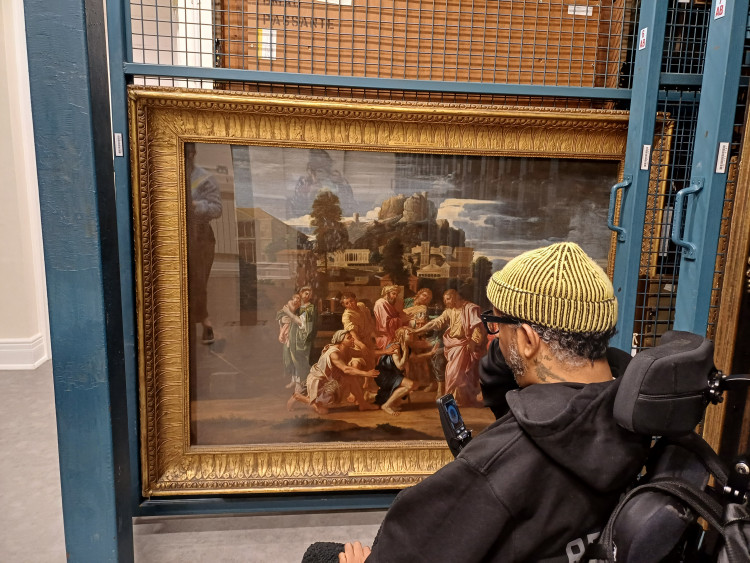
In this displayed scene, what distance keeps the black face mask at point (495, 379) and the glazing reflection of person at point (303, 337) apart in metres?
1.08

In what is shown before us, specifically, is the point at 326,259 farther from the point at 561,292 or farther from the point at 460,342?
the point at 561,292

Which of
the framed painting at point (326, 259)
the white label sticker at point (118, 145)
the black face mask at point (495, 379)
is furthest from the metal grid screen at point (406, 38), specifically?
the black face mask at point (495, 379)

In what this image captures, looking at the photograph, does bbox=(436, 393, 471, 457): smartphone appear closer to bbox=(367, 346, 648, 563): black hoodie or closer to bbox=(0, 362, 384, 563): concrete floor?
bbox=(367, 346, 648, 563): black hoodie

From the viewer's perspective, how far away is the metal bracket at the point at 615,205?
237cm

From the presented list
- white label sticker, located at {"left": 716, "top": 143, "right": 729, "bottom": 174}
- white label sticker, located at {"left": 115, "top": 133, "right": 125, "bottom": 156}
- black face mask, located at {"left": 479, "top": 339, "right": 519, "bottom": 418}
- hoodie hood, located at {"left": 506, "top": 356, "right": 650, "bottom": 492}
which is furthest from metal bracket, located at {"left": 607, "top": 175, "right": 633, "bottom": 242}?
white label sticker, located at {"left": 115, "top": 133, "right": 125, "bottom": 156}

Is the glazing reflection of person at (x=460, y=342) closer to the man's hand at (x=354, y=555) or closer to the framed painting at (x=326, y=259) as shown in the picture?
the framed painting at (x=326, y=259)

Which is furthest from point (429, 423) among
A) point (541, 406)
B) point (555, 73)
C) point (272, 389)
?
point (555, 73)

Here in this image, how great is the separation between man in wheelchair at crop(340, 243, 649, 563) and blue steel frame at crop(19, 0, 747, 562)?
129 cm

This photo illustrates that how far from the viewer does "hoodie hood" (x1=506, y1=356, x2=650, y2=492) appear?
1.05 metres

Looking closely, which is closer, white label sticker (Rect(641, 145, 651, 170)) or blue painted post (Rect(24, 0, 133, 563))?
blue painted post (Rect(24, 0, 133, 563))

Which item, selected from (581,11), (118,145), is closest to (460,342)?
(581,11)

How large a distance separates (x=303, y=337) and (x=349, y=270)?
0.43m

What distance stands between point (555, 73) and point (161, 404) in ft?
8.70

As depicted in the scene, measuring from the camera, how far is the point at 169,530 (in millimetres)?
2648
